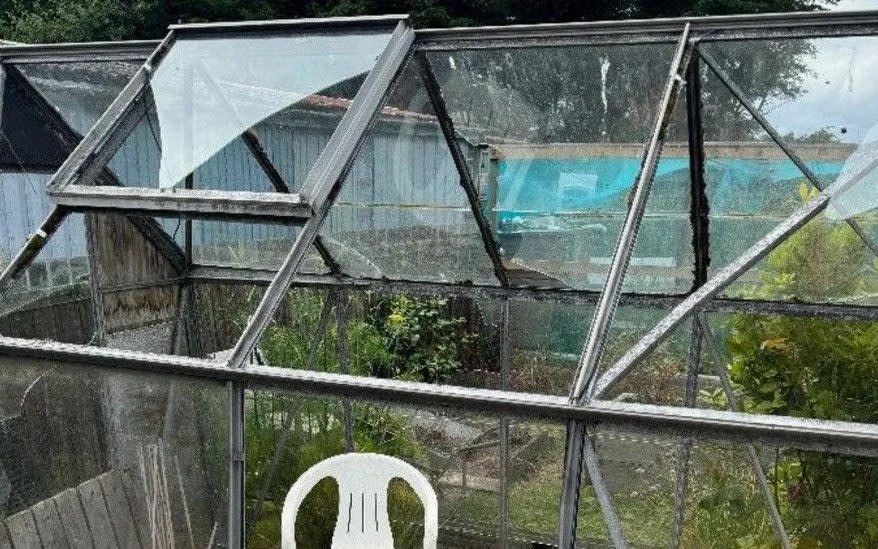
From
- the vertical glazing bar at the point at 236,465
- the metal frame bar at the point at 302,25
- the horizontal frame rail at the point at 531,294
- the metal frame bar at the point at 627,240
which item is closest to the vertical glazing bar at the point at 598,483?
the metal frame bar at the point at 627,240

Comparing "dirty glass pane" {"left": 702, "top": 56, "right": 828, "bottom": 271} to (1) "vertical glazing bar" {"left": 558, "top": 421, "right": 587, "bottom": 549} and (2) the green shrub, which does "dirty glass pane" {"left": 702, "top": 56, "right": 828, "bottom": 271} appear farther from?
(1) "vertical glazing bar" {"left": 558, "top": 421, "right": 587, "bottom": 549}

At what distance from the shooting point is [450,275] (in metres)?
3.99

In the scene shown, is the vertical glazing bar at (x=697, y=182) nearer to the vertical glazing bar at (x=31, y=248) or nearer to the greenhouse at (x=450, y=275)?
the greenhouse at (x=450, y=275)

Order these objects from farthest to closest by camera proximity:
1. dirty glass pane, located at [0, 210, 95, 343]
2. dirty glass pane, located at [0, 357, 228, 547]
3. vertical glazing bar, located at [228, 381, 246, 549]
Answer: dirty glass pane, located at [0, 210, 95, 343]
dirty glass pane, located at [0, 357, 228, 547]
vertical glazing bar, located at [228, 381, 246, 549]

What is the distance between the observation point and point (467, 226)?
3822 mm

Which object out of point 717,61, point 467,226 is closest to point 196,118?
point 467,226

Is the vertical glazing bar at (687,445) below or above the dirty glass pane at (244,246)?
below

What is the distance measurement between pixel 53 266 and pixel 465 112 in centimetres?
208

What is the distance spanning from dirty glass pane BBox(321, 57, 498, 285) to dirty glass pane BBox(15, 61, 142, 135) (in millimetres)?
1169

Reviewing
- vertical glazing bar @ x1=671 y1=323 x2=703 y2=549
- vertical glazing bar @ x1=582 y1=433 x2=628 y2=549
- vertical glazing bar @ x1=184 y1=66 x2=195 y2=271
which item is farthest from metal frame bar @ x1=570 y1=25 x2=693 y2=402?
vertical glazing bar @ x1=184 y1=66 x2=195 y2=271

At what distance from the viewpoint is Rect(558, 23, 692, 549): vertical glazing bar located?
1981 millimetres

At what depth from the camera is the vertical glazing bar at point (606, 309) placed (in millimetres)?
1981

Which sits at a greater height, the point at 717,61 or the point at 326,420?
the point at 717,61

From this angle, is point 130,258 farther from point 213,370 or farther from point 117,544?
point 213,370
